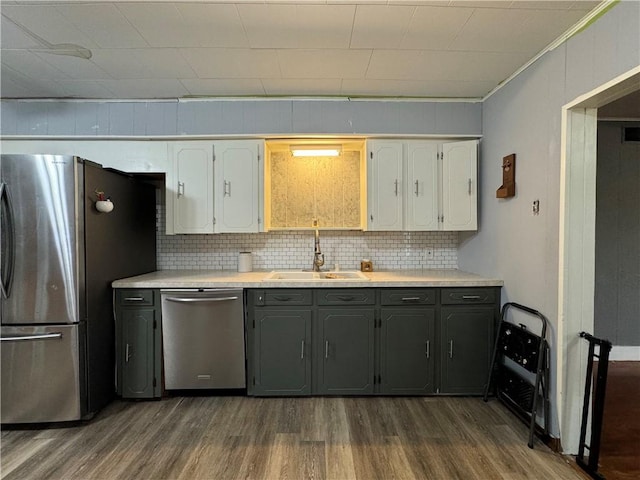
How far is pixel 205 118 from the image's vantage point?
116 inches

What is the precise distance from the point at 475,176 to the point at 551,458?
2.06 metres

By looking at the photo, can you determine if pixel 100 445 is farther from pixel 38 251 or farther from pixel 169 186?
pixel 169 186

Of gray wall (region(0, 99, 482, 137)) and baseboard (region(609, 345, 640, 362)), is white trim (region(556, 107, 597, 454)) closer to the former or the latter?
gray wall (region(0, 99, 482, 137))

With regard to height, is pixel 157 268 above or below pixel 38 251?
below

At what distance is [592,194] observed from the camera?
2.00 m

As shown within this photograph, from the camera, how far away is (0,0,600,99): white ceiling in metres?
1.82

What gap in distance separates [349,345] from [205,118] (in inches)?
88.2

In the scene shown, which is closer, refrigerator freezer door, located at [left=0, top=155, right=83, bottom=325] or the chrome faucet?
refrigerator freezer door, located at [left=0, top=155, right=83, bottom=325]

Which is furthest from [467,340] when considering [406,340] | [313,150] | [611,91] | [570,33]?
[570,33]

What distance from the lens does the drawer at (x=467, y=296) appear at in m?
2.66

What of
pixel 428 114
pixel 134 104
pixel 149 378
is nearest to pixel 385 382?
pixel 149 378

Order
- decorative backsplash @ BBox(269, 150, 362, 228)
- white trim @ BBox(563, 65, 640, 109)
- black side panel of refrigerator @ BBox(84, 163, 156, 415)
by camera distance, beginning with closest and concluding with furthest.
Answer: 1. white trim @ BBox(563, 65, 640, 109)
2. black side panel of refrigerator @ BBox(84, 163, 156, 415)
3. decorative backsplash @ BBox(269, 150, 362, 228)

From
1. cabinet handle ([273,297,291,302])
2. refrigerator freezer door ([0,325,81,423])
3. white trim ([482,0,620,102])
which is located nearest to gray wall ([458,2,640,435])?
white trim ([482,0,620,102])

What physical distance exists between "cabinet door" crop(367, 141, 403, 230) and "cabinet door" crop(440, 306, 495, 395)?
885mm
